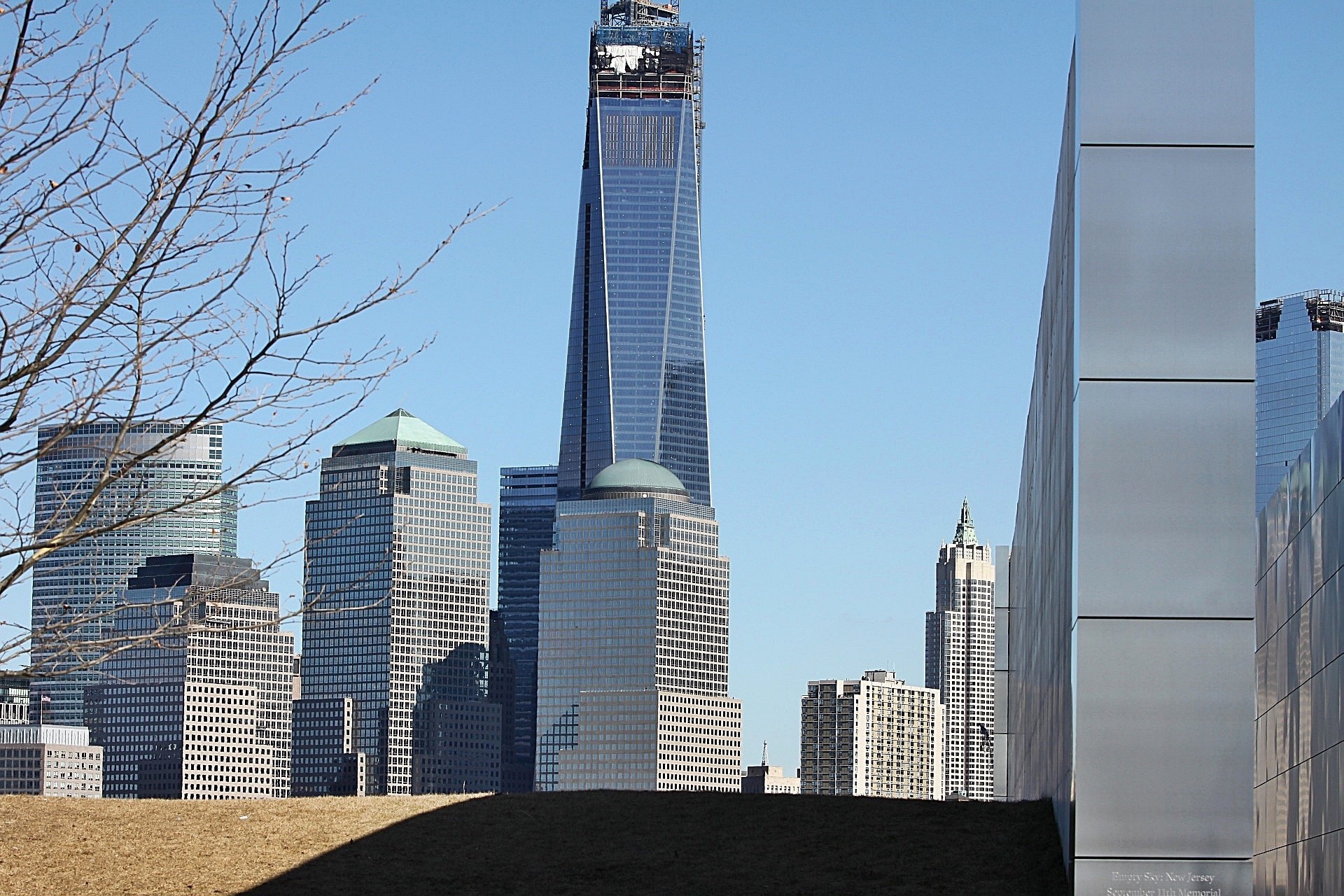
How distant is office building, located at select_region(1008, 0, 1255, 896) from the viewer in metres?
13.6

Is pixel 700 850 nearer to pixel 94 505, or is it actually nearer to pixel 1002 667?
pixel 94 505

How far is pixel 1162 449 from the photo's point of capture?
1402cm

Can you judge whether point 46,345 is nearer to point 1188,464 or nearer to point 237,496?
point 237,496

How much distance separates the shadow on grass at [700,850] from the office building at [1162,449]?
3.39 meters

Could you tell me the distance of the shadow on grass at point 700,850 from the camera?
19.5m

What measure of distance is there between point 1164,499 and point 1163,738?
68.4 inches

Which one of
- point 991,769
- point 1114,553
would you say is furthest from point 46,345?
point 991,769

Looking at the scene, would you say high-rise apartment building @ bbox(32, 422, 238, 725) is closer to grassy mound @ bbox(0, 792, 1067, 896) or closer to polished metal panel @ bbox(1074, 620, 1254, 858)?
polished metal panel @ bbox(1074, 620, 1254, 858)

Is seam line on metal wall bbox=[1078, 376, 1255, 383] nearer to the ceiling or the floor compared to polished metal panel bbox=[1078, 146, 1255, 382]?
nearer to the floor

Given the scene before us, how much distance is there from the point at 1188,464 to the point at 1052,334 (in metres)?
4.88

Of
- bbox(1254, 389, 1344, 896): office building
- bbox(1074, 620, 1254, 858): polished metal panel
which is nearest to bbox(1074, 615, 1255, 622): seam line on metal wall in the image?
bbox(1074, 620, 1254, 858): polished metal panel

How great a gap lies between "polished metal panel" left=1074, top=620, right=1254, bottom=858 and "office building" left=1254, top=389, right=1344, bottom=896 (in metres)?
1.40

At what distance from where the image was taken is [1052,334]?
18.7 meters

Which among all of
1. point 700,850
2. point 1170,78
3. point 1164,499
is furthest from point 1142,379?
point 700,850
